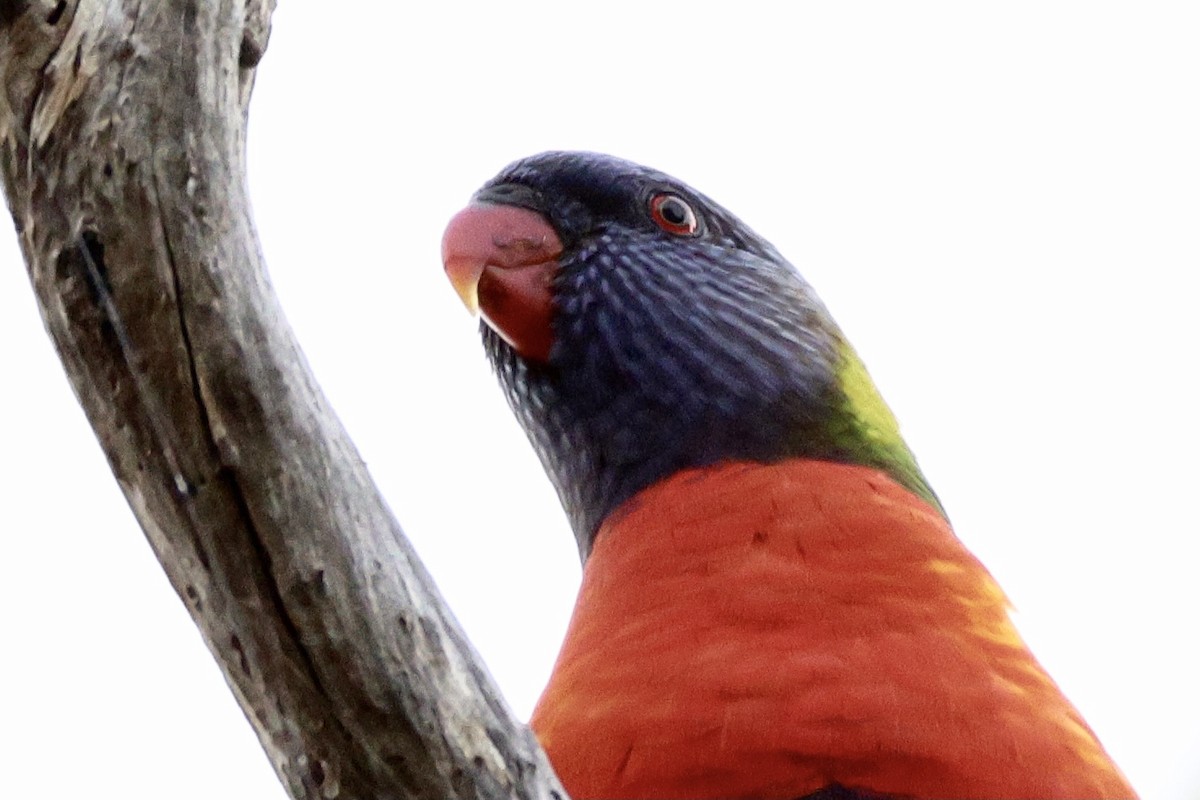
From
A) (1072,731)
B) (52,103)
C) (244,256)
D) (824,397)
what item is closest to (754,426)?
(824,397)

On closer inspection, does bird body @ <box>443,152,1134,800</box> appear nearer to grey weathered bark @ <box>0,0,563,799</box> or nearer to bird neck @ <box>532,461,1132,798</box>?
bird neck @ <box>532,461,1132,798</box>

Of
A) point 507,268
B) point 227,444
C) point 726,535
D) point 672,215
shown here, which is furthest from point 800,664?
point 672,215

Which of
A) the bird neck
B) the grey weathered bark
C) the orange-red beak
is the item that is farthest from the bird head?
the grey weathered bark

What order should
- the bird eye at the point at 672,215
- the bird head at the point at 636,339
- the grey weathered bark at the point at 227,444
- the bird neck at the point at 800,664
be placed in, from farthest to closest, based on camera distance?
the bird eye at the point at 672,215 < the bird head at the point at 636,339 < the bird neck at the point at 800,664 < the grey weathered bark at the point at 227,444

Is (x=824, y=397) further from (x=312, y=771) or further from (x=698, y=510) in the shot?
(x=312, y=771)

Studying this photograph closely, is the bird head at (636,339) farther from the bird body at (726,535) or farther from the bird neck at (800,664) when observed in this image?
the bird neck at (800,664)

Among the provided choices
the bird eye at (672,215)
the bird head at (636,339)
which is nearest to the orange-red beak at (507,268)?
the bird head at (636,339)

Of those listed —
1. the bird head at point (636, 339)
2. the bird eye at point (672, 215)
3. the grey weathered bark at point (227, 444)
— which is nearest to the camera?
the grey weathered bark at point (227, 444)
